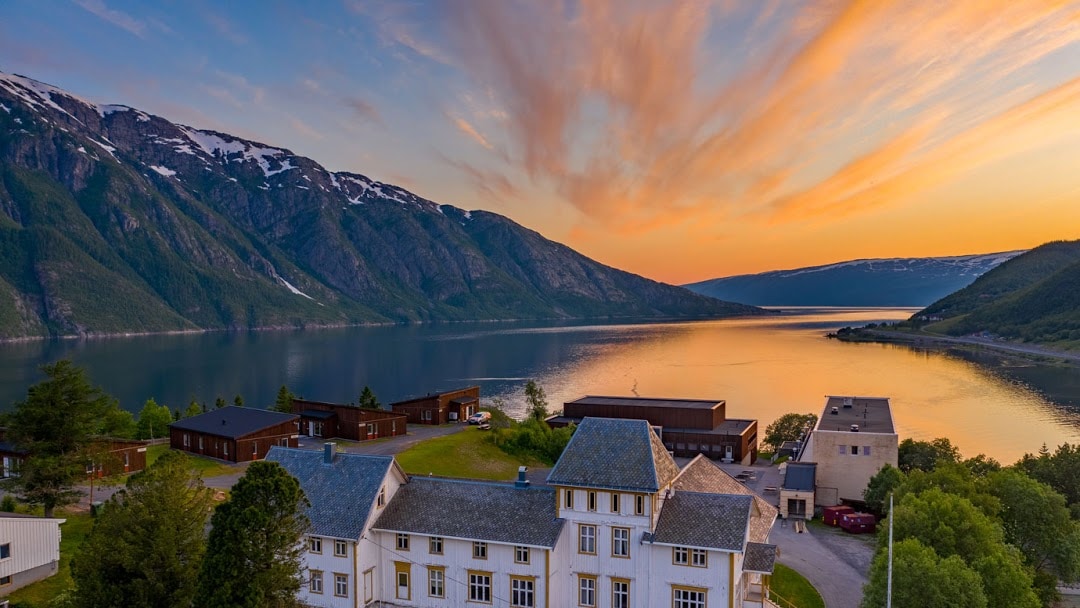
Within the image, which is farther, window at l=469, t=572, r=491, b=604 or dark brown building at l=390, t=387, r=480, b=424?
dark brown building at l=390, t=387, r=480, b=424

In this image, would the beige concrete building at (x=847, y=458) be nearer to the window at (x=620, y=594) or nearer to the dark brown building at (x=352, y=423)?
the window at (x=620, y=594)

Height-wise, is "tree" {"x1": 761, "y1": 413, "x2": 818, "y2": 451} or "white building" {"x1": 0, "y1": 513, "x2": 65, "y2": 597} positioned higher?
"white building" {"x1": 0, "y1": 513, "x2": 65, "y2": 597}

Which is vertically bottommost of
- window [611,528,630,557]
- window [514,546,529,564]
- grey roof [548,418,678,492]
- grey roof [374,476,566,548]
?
window [514,546,529,564]

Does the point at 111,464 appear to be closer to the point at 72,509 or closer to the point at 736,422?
the point at 72,509

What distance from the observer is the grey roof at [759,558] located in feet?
96.4

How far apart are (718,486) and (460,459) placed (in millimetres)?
30272

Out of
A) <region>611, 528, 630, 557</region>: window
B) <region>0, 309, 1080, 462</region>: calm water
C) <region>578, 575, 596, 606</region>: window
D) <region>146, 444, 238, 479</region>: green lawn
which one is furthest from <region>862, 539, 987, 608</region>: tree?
<region>0, 309, 1080, 462</region>: calm water

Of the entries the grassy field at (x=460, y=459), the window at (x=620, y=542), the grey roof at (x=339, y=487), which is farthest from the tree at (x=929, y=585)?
the grassy field at (x=460, y=459)

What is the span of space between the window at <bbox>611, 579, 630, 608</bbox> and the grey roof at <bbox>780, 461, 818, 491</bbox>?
25.6 metres

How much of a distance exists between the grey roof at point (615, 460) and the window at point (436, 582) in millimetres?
6887

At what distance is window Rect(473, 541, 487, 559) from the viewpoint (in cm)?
3171

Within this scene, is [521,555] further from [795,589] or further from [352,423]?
[352,423]

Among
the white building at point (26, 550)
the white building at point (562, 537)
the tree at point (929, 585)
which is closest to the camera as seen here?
the tree at point (929, 585)

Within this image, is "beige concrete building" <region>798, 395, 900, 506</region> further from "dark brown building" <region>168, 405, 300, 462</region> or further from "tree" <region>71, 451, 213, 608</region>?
"tree" <region>71, 451, 213, 608</region>
